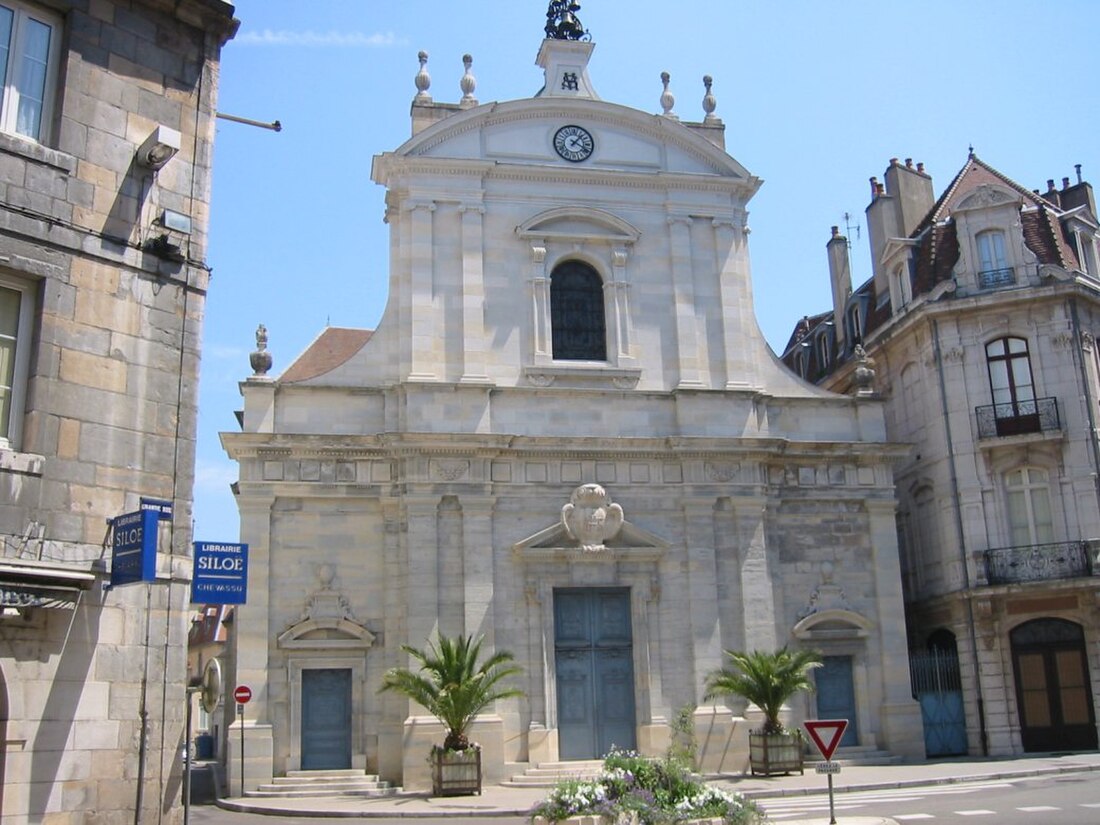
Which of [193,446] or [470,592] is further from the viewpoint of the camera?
[470,592]

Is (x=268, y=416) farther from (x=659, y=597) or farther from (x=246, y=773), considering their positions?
(x=659, y=597)

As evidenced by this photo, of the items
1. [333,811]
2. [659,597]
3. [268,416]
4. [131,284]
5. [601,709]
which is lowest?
[333,811]

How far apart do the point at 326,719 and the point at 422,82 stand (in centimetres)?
1391

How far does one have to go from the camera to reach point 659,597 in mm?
23047

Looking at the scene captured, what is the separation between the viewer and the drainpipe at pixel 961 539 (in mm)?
24297

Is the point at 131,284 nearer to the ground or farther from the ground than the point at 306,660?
farther from the ground

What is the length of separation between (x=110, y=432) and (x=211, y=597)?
1814 millimetres

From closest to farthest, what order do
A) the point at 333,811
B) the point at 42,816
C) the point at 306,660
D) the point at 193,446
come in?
1. the point at 42,816
2. the point at 193,446
3. the point at 333,811
4. the point at 306,660

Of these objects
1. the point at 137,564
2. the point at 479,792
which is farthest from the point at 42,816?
the point at 479,792

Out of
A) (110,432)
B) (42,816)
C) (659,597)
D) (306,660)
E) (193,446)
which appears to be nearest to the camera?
(42,816)

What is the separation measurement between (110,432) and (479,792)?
11650mm

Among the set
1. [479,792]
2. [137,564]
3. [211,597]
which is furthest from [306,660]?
[137,564]

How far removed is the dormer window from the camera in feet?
85.4

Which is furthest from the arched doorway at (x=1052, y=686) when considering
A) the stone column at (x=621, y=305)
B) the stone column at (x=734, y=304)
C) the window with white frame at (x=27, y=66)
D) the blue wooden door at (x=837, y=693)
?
the window with white frame at (x=27, y=66)
